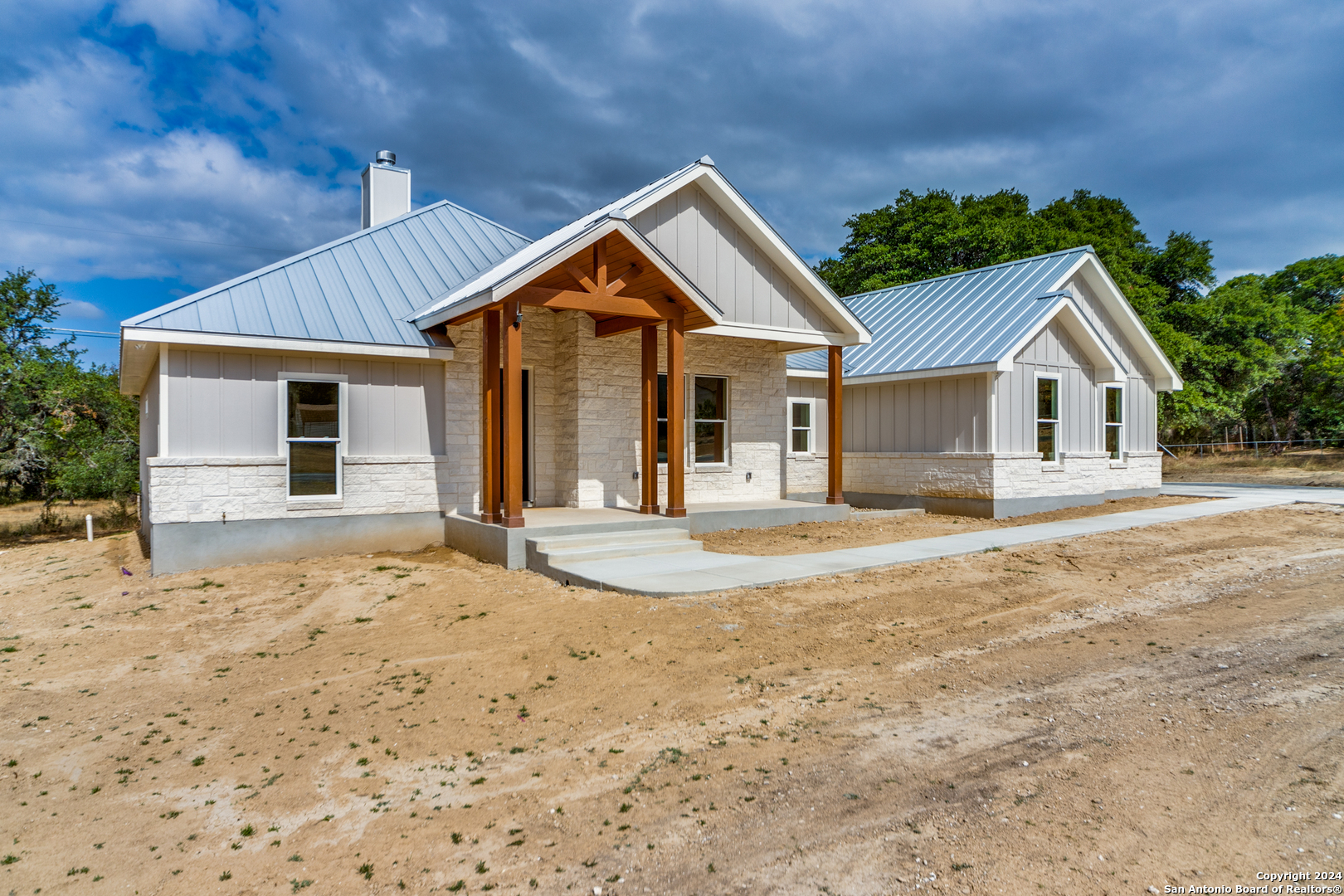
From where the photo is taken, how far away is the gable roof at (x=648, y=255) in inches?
396

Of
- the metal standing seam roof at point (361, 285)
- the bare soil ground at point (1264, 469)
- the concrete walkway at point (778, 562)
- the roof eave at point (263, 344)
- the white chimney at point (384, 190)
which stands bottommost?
the concrete walkway at point (778, 562)

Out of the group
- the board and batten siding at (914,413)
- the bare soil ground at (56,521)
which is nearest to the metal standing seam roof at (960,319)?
the board and batten siding at (914,413)

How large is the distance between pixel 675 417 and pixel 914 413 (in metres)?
6.83

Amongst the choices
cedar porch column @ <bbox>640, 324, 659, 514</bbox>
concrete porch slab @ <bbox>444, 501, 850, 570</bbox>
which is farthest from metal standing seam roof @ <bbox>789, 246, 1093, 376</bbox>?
cedar porch column @ <bbox>640, 324, 659, 514</bbox>

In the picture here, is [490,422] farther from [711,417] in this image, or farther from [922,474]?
[922,474]

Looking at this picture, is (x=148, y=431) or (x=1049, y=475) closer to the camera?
(x=148, y=431)

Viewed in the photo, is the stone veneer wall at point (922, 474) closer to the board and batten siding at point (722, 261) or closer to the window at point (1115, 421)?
the window at point (1115, 421)

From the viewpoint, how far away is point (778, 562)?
948cm

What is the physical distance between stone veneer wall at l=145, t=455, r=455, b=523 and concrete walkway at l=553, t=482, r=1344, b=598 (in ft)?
11.5

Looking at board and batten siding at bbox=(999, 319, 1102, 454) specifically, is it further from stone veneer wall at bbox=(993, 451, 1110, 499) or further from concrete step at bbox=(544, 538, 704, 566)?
concrete step at bbox=(544, 538, 704, 566)

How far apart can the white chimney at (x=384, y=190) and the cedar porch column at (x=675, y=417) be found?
782cm

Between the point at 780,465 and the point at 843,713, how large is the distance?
1055 centimetres

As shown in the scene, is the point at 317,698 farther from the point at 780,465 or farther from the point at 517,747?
the point at 780,465

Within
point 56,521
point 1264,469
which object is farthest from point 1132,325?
point 56,521
